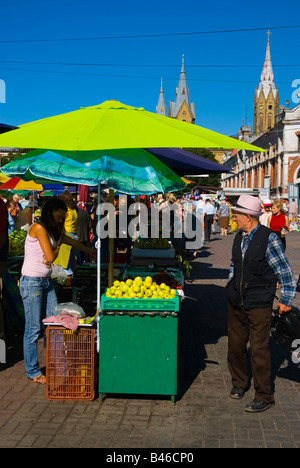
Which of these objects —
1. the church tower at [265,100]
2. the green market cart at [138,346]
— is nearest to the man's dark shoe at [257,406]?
the green market cart at [138,346]

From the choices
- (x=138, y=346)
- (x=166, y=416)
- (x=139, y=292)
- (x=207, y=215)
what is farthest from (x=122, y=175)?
(x=207, y=215)

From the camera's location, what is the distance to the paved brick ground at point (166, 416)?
12.8 ft

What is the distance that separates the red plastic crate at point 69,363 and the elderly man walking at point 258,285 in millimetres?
1483

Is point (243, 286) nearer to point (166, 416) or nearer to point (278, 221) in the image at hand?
point (166, 416)

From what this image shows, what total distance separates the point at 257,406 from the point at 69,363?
6.00 feet

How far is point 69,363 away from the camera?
4.77 meters

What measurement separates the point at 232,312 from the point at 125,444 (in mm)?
1600

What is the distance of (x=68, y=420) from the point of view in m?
4.28

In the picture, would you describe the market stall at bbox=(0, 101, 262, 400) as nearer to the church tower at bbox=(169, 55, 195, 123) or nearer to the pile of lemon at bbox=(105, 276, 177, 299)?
the pile of lemon at bbox=(105, 276, 177, 299)

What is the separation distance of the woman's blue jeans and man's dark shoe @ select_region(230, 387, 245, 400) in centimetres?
198

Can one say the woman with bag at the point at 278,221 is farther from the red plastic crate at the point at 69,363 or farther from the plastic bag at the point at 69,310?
the red plastic crate at the point at 69,363

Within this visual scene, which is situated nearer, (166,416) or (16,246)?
(166,416)
